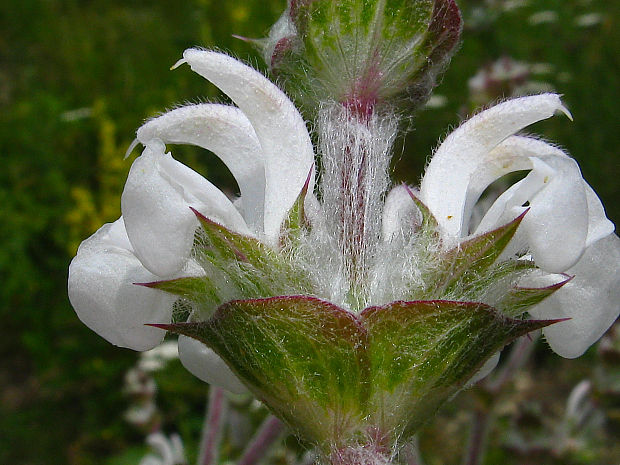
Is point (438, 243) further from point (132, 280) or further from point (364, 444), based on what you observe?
point (132, 280)

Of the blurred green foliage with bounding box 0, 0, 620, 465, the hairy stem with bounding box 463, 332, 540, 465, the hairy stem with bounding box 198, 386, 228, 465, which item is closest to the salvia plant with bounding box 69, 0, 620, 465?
the hairy stem with bounding box 198, 386, 228, 465

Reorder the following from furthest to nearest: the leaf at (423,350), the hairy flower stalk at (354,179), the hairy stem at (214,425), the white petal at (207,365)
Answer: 1. the hairy stem at (214,425)
2. the white petal at (207,365)
3. the hairy flower stalk at (354,179)
4. the leaf at (423,350)

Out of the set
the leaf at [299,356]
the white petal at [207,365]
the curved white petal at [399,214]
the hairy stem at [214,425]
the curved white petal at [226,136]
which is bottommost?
the hairy stem at [214,425]

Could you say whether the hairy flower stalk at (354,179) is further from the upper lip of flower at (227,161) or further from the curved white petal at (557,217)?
the curved white petal at (557,217)

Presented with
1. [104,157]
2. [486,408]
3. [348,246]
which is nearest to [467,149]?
[348,246]

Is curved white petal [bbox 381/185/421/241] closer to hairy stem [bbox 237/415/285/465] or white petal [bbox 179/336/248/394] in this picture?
white petal [bbox 179/336/248/394]

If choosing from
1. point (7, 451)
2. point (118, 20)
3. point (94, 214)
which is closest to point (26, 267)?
point (94, 214)

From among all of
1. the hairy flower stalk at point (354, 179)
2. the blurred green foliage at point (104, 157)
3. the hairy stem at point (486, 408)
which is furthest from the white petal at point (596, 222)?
the blurred green foliage at point (104, 157)

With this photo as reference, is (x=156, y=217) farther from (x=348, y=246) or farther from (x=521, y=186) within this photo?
(x=521, y=186)
